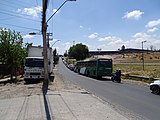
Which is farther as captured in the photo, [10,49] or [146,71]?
[146,71]

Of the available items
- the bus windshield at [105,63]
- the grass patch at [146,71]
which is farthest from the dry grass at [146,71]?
the bus windshield at [105,63]

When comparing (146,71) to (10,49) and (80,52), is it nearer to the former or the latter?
(10,49)

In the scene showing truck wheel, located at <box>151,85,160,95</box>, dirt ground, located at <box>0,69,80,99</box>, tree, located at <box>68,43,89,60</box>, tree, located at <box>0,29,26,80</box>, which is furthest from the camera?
tree, located at <box>68,43,89,60</box>

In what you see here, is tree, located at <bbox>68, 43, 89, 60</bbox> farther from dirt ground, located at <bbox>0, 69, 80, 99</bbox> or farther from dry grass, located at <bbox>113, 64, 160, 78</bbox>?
dirt ground, located at <bbox>0, 69, 80, 99</bbox>

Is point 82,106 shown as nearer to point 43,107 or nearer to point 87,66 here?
point 43,107

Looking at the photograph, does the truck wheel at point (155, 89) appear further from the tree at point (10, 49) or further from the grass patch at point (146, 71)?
the tree at point (10, 49)

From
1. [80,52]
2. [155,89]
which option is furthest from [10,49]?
[80,52]

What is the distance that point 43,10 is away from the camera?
78.0 feet

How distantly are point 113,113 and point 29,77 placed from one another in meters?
20.2

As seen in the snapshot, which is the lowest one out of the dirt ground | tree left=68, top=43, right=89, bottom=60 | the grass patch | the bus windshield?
the dirt ground

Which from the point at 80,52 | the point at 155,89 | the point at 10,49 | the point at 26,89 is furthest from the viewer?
the point at 80,52

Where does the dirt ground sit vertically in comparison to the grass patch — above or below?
below

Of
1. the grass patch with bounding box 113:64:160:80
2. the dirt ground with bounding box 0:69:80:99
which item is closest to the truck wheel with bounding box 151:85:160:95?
the dirt ground with bounding box 0:69:80:99

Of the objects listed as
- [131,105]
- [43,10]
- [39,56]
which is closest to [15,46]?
[39,56]
